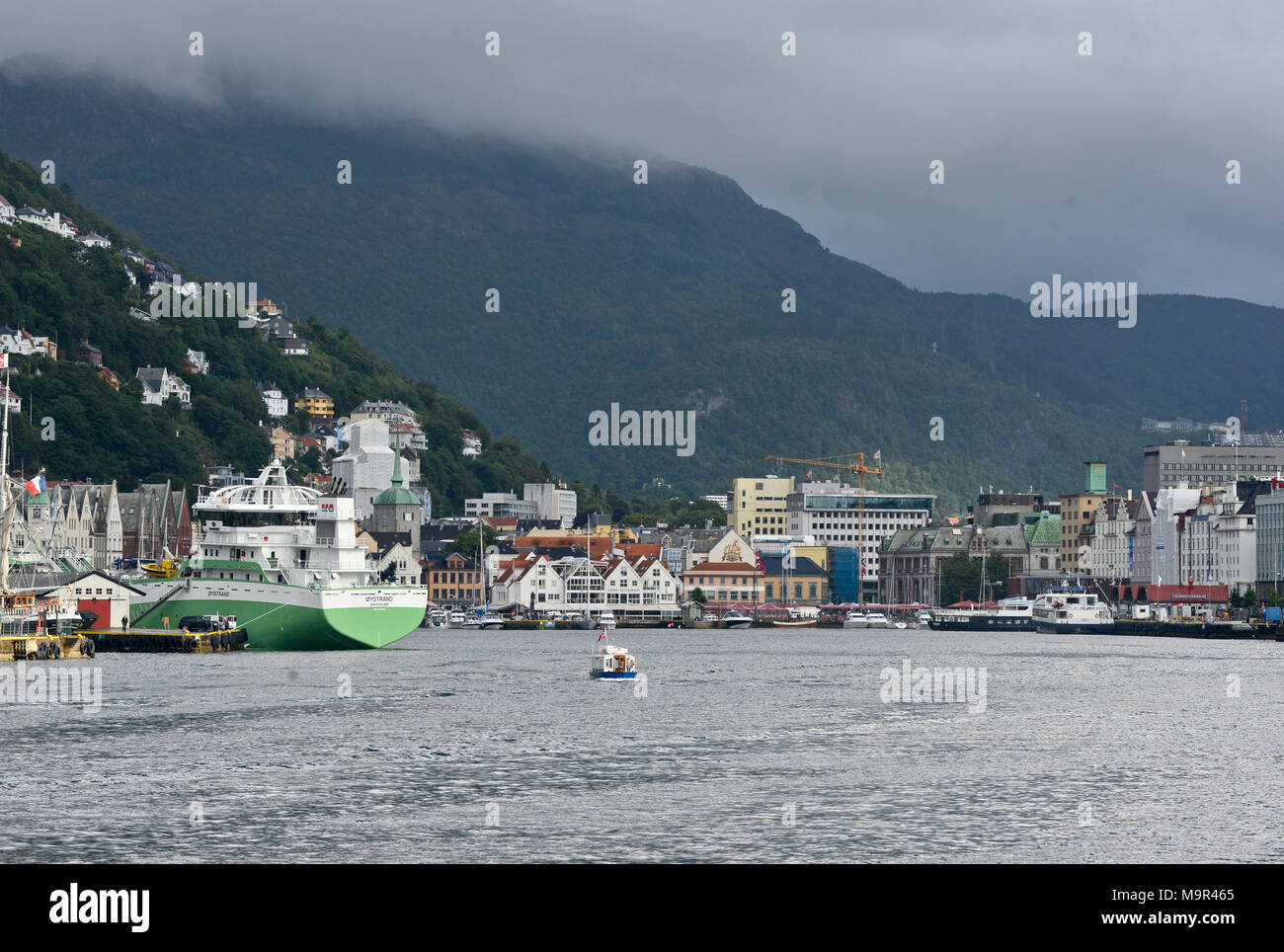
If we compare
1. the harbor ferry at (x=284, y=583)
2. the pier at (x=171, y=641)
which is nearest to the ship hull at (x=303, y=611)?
the harbor ferry at (x=284, y=583)

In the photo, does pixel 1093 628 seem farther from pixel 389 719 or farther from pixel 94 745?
pixel 94 745

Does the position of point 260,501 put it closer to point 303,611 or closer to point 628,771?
point 303,611

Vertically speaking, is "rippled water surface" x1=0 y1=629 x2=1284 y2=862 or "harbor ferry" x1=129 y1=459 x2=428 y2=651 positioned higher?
"harbor ferry" x1=129 y1=459 x2=428 y2=651

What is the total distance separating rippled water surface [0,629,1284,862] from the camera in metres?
32.6

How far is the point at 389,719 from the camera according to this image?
187 feet

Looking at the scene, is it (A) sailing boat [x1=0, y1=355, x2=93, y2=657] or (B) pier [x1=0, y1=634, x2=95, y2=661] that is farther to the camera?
(A) sailing boat [x1=0, y1=355, x2=93, y2=657]

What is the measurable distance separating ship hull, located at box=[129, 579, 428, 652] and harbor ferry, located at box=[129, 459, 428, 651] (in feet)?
0.19

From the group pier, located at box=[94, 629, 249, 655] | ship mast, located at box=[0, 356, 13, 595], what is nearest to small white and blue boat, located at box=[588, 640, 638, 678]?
pier, located at box=[94, 629, 249, 655]

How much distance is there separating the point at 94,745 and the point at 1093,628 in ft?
471

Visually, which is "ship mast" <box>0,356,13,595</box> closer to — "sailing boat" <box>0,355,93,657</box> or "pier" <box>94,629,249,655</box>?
"sailing boat" <box>0,355,93,657</box>

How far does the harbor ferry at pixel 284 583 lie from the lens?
101375mm

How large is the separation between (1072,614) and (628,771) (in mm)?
146148
